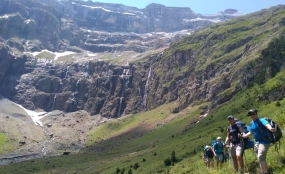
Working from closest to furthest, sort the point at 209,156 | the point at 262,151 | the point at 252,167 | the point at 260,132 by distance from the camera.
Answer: the point at 262,151, the point at 260,132, the point at 252,167, the point at 209,156

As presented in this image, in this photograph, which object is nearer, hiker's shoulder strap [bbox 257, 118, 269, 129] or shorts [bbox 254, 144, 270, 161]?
shorts [bbox 254, 144, 270, 161]

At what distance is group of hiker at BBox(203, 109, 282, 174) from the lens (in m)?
17.2

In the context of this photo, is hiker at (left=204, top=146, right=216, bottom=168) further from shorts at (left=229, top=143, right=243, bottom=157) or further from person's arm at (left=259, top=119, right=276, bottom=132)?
person's arm at (left=259, top=119, right=276, bottom=132)

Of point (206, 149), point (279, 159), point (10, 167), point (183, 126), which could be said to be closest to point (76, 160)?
point (10, 167)

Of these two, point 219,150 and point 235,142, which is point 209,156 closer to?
point 219,150

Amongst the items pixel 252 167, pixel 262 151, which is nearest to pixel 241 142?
pixel 252 167

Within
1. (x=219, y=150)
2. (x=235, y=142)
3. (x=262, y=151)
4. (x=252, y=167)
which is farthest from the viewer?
(x=219, y=150)

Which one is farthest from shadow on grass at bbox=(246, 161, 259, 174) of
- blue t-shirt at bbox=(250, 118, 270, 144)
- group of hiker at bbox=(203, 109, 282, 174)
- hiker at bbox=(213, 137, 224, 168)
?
hiker at bbox=(213, 137, 224, 168)

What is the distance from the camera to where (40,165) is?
165m

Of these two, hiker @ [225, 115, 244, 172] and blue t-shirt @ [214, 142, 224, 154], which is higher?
hiker @ [225, 115, 244, 172]

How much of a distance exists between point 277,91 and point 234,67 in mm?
89036

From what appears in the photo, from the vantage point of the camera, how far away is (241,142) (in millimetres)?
20641

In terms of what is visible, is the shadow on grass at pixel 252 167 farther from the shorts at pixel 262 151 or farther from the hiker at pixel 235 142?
the shorts at pixel 262 151

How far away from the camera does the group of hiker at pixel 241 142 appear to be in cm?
1720
